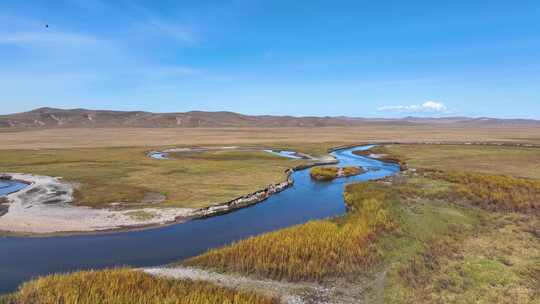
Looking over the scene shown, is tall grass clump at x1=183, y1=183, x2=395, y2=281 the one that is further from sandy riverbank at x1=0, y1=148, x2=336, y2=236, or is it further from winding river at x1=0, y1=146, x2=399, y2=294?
sandy riverbank at x1=0, y1=148, x2=336, y2=236

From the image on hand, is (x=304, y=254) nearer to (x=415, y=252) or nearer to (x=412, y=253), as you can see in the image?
(x=412, y=253)

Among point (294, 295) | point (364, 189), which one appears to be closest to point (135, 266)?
point (294, 295)

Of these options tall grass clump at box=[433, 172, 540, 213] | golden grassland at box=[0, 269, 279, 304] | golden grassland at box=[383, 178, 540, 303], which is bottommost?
golden grassland at box=[383, 178, 540, 303]

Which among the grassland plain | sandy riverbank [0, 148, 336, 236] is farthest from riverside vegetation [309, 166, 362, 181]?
the grassland plain

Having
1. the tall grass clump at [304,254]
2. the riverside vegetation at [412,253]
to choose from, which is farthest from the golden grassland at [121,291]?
the tall grass clump at [304,254]

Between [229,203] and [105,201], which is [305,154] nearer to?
[229,203]
